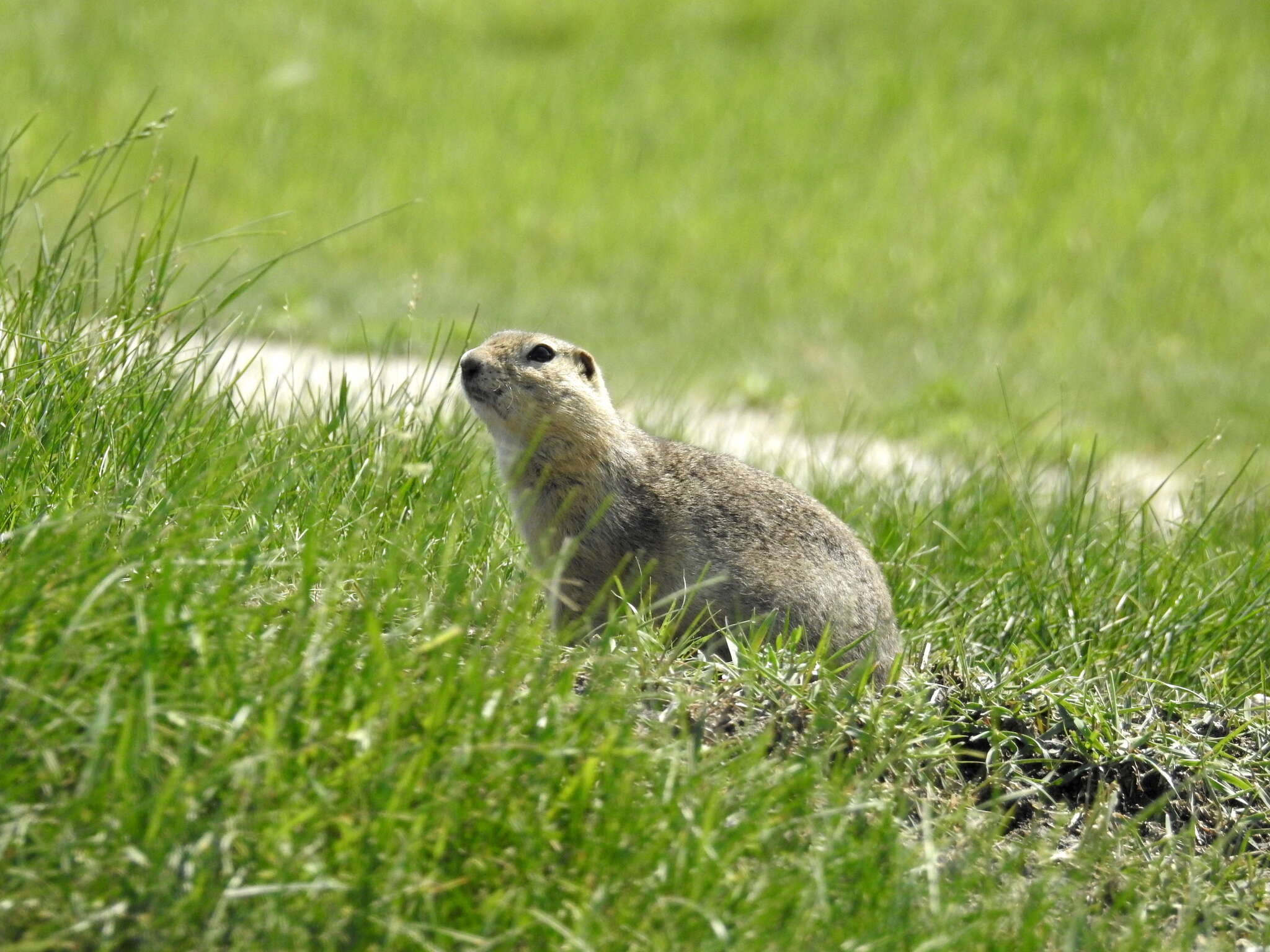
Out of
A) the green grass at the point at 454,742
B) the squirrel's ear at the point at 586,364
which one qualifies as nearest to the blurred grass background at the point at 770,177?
the squirrel's ear at the point at 586,364

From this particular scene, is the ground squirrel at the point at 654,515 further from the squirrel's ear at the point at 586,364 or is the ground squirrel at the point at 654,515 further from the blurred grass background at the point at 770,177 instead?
the blurred grass background at the point at 770,177

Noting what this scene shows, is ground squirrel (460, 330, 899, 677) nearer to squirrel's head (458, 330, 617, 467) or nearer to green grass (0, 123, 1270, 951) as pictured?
squirrel's head (458, 330, 617, 467)

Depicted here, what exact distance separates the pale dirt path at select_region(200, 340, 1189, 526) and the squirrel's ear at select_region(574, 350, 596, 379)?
51 centimetres

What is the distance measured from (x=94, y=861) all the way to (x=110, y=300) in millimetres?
2048

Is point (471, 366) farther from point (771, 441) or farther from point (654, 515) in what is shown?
point (771, 441)

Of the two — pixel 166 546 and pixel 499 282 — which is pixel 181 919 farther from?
pixel 499 282

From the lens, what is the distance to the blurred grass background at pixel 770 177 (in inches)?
424

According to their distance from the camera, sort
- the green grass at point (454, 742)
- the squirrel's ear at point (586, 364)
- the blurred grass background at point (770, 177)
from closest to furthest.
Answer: the green grass at point (454, 742) < the squirrel's ear at point (586, 364) < the blurred grass background at point (770, 177)

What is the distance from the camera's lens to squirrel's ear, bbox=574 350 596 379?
483cm

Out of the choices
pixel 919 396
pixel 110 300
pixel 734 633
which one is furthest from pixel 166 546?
pixel 919 396

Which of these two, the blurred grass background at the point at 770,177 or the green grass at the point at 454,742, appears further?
the blurred grass background at the point at 770,177

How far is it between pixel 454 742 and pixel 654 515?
75.5 inches

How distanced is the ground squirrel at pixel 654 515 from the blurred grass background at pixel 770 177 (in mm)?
4398

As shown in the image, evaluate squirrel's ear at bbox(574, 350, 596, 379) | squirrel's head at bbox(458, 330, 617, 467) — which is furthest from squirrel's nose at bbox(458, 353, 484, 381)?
squirrel's ear at bbox(574, 350, 596, 379)
